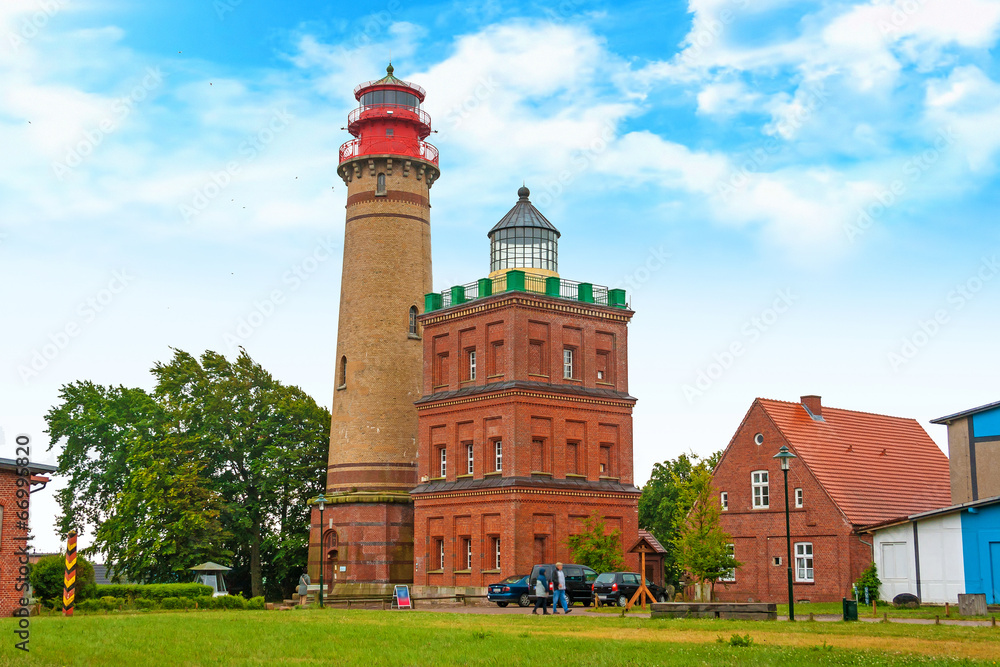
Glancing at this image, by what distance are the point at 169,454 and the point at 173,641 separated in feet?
121

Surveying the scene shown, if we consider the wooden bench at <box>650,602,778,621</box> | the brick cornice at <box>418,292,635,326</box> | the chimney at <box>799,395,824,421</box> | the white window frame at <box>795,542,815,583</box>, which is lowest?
the wooden bench at <box>650,602,778,621</box>

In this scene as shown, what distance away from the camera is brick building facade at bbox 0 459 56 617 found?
107 ft

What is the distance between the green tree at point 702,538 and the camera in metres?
40.9

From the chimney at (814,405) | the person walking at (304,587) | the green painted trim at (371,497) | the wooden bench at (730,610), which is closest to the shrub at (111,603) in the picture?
the person walking at (304,587)

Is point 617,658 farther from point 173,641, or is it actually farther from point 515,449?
point 515,449

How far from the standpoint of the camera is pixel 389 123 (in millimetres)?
56688

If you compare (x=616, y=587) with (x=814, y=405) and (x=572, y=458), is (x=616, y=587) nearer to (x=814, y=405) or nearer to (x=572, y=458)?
(x=572, y=458)

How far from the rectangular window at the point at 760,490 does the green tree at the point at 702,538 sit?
24.3 ft

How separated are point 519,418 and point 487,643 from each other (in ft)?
92.5

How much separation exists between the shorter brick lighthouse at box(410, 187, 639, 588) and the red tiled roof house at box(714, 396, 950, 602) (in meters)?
5.00

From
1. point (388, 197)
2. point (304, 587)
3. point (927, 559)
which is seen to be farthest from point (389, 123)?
point (927, 559)

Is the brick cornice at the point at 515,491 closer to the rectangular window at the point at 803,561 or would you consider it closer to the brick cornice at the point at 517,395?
Answer: the brick cornice at the point at 517,395

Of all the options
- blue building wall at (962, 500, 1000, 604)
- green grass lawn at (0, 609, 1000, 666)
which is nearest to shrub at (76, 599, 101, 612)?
green grass lawn at (0, 609, 1000, 666)

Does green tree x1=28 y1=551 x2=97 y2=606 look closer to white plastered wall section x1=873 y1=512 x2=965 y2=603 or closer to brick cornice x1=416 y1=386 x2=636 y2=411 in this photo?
brick cornice x1=416 y1=386 x2=636 y2=411
